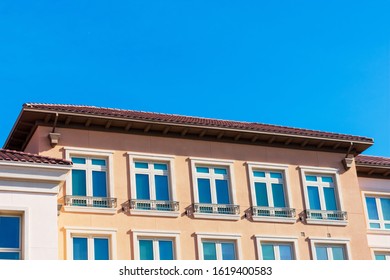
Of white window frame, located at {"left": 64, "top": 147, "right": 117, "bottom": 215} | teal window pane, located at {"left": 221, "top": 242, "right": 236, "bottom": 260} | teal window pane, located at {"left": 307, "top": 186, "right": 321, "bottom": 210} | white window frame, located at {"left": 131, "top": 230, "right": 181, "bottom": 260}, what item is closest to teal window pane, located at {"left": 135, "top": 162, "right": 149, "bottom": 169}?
white window frame, located at {"left": 64, "top": 147, "right": 117, "bottom": 215}

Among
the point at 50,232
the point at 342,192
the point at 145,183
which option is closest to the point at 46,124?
the point at 145,183

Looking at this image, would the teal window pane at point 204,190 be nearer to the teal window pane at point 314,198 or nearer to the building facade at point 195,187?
the building facade at point 195,187

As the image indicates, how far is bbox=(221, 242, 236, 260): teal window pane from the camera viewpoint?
91.0 feet

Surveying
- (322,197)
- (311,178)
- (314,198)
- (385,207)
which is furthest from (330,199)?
(385,207)

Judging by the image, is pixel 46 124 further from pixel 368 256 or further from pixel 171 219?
pixel 368 256

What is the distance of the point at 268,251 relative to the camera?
2853 cm

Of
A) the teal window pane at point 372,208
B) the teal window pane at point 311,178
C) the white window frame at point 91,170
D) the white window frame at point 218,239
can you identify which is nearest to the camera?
the white window frame at point 91,170

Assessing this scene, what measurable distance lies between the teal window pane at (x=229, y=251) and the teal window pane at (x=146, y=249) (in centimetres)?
266

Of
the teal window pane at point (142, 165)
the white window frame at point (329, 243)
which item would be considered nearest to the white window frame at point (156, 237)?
the teal window pane at point (142, 165)

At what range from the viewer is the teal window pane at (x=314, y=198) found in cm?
2995

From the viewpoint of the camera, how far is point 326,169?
30.7 meters

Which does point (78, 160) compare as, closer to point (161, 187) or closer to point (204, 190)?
point (161, 187)

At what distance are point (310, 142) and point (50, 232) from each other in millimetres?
13031

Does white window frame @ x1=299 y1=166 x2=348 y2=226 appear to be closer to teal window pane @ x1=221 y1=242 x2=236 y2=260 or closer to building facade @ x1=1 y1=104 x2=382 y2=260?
building facade @ x1=1 y1=104 x2=382 y2=260
